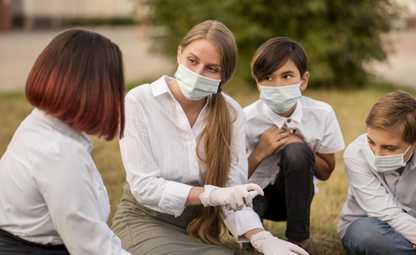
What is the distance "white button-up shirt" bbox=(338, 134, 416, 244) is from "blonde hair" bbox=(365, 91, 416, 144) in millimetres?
153

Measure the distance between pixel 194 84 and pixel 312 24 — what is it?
597 cm

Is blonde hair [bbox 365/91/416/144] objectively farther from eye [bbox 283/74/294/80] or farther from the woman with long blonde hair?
the woman with long blonde hair

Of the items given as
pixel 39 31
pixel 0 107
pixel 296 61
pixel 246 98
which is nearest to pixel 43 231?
pixel 296 61

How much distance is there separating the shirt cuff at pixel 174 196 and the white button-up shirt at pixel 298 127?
26.6 inches

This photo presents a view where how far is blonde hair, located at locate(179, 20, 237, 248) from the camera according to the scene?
3.31 meters

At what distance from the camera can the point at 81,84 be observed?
245cm

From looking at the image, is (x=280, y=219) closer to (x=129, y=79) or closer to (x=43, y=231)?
(x=43, y=231)

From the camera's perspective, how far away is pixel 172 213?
323 centimetres

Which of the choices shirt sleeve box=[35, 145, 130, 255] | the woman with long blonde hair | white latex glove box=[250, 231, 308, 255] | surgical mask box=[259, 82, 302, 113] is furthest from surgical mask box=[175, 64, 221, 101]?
shirt sleeve box=[35, 145, 130, 255]

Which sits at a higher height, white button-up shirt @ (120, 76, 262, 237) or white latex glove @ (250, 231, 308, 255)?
white button-up shirt @ (120, 76, 262, 237)

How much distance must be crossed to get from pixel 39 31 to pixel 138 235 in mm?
16946

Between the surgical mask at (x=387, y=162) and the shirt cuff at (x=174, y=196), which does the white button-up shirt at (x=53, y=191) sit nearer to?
the shirt cuff at (x=174, y=196)

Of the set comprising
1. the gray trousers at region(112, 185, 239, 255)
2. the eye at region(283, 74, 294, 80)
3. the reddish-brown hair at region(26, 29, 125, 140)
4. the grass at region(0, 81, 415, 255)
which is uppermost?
the reddish-brown hair at region(26, 29, 125, 140)

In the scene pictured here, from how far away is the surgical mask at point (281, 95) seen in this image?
143 inches
